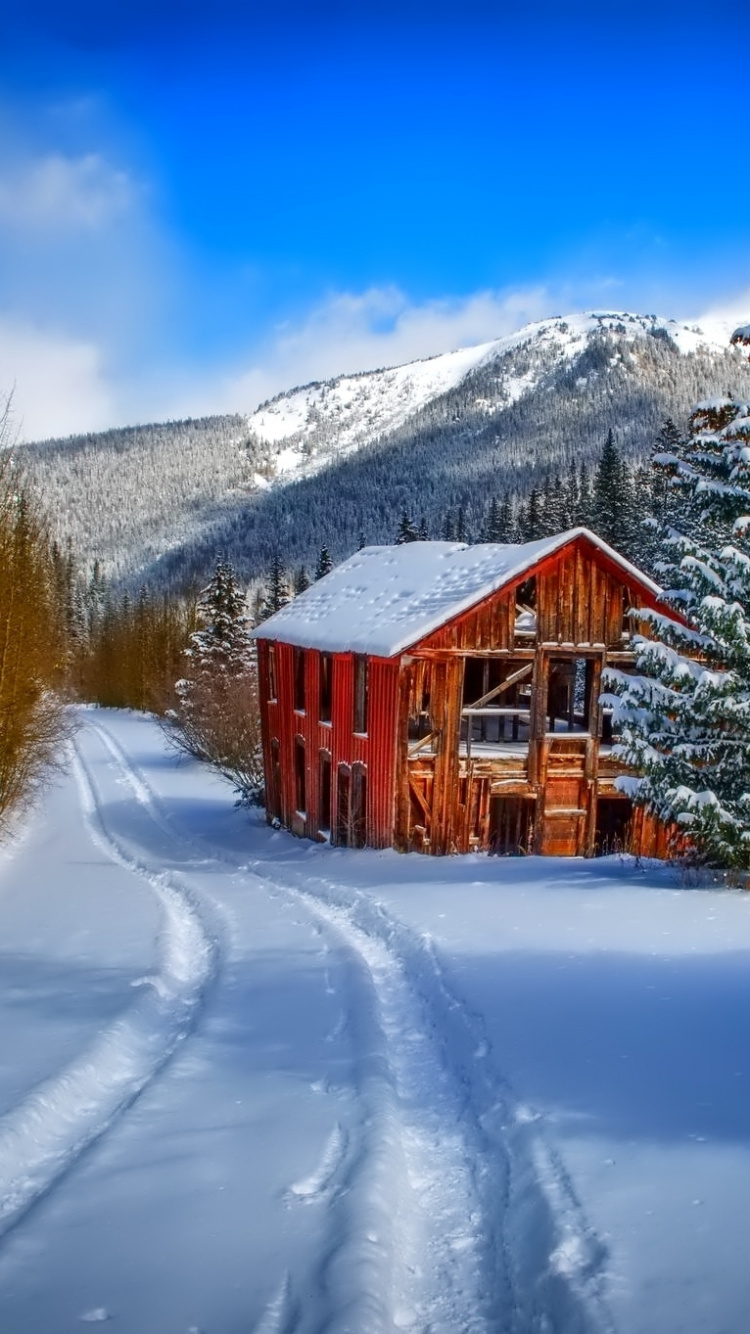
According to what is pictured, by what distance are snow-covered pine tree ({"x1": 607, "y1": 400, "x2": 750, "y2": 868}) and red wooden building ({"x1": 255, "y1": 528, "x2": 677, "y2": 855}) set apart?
594cm

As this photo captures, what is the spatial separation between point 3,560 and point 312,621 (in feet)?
26.6

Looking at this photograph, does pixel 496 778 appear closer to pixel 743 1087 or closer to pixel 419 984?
pixel 419 984

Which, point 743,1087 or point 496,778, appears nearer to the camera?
point 743,1087

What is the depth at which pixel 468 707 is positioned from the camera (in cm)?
2108

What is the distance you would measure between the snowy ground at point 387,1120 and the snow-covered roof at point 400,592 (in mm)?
8387

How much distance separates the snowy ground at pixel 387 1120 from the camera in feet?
15.3

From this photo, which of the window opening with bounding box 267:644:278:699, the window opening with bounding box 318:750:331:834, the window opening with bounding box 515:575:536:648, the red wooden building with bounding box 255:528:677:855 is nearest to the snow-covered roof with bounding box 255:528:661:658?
the red wooden building with bounding box 255:528:677:855

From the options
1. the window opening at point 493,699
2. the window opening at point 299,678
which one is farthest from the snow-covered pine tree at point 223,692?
the window opening at point 493,699

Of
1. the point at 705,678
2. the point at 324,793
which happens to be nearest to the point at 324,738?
the point at 324,793

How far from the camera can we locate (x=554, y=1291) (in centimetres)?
461

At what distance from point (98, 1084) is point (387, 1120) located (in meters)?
2.44

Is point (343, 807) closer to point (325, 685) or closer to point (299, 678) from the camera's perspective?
point (325, 685)

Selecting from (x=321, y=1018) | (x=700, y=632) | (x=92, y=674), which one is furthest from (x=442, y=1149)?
(x=92, y=674)

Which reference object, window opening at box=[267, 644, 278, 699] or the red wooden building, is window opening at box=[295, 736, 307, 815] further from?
window opening at box=[267, 644, 278, 699]
